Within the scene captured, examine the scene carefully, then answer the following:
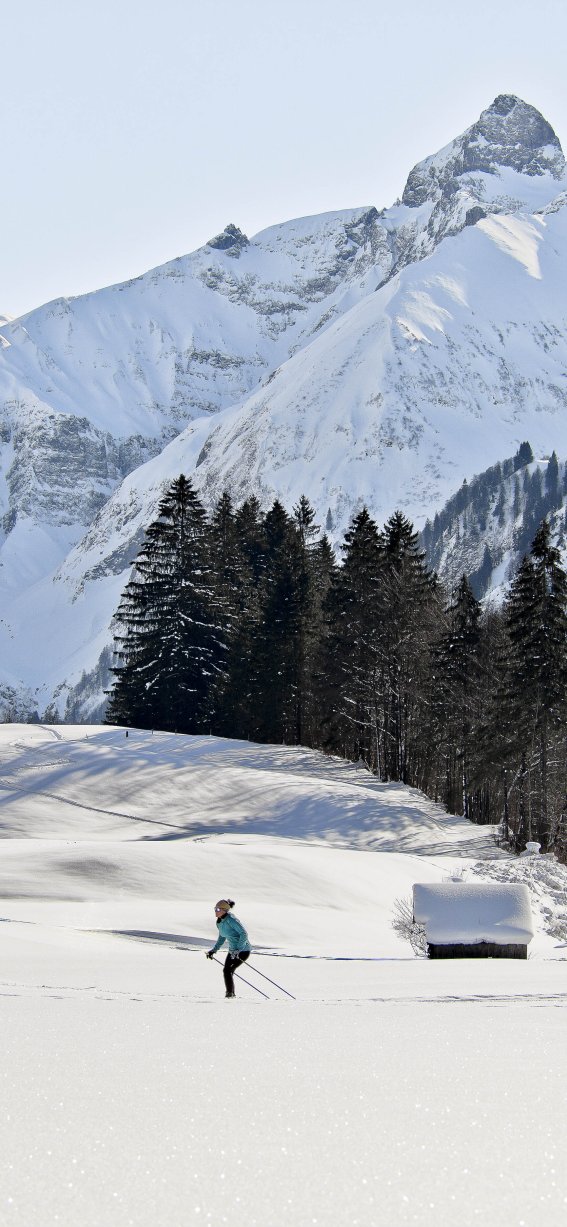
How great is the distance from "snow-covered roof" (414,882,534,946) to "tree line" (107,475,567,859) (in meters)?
27.1

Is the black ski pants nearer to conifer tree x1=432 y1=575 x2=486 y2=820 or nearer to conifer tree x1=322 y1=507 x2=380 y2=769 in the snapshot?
conifer tree x1=322 y1=507 x2=380 y2=769

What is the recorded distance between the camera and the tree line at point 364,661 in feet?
176

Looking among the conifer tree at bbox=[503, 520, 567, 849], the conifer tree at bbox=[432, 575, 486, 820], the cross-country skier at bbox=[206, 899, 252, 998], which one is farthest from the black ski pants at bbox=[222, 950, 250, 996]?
the conifer tree at bbox=[432, 575, 486, 820]

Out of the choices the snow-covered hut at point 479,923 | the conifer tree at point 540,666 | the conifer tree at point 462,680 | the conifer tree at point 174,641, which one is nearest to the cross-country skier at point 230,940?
the snow-covered hut at point 479,923

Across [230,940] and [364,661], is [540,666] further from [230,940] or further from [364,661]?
[230,940]

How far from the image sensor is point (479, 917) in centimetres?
2381

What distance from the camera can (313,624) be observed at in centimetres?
6775

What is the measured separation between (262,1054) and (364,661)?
50905 mm

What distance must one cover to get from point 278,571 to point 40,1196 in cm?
6164

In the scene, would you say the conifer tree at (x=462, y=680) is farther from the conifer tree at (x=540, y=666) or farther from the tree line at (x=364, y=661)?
the conifer tree at (x=540, y=666)

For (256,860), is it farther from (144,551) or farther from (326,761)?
(144,551)

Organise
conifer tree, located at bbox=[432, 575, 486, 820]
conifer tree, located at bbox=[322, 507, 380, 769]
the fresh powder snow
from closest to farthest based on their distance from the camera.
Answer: the fresh powder snow, conifer tree, located at bbox=[322, 507, 380, 769], conifer tree, located at bbox=[432, 575, 486, 820]

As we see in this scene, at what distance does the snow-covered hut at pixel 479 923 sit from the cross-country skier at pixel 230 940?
28.5 feet

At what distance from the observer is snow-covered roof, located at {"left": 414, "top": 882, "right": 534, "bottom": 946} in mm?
23594
